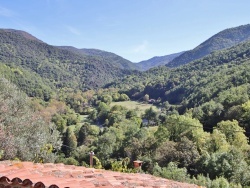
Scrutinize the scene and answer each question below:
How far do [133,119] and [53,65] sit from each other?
3495 inches

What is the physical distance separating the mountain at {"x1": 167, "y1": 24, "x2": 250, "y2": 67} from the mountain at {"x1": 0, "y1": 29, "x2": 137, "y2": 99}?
126 ft

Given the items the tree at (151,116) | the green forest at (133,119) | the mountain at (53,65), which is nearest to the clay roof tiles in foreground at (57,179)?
the green forest at (133,119)

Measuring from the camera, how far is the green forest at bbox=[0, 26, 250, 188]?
12109mm

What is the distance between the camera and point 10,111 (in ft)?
35.3

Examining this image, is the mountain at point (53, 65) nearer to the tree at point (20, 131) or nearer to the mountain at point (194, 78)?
the mountain at point (194, 78)

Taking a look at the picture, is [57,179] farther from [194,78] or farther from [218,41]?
[218,41]

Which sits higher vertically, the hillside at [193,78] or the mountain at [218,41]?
the mountain at [218,41]

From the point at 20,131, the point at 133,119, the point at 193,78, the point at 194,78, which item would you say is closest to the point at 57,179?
the point at 20,131

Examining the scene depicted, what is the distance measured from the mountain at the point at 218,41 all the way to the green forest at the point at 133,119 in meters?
42.0

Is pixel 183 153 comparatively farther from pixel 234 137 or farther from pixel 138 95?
pixel 138 95

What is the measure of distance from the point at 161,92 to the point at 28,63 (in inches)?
2527

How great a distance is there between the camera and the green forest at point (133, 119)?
39.7 ft

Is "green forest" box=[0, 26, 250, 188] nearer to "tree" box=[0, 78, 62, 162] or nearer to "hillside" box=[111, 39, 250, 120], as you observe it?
"tree" box=[0, 78, 62, 162]

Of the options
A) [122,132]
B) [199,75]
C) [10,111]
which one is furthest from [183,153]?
[199,75]
